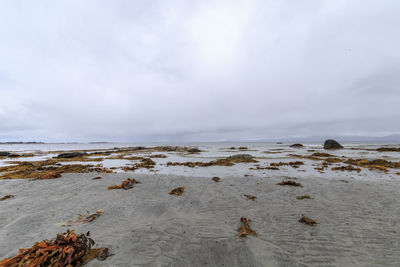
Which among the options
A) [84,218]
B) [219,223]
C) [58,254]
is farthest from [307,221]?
[84,218]

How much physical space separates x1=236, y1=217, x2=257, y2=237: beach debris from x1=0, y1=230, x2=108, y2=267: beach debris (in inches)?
125

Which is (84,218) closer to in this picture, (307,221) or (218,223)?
(218,223)

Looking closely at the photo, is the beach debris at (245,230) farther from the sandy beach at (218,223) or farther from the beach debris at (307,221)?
the beach debris at (307,221)

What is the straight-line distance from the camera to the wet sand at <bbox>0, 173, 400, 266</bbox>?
328 centimetres

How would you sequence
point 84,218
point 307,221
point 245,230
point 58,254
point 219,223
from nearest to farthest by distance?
point 58,254 < point 245,230 < point 307,221 < point 219,223 < point 84,218

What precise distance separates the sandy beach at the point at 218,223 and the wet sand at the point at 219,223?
0.02 meters

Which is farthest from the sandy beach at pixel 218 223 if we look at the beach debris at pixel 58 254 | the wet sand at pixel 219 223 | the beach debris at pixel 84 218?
the beach debris at pixel 58 254

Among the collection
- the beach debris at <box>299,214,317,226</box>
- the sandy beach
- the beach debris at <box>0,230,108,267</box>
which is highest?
the beach debris at <box>0,230,108,267</box>

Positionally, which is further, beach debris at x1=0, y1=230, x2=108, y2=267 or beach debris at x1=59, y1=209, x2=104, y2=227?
beach debris at x1=59, y1=209, x2=104, y2=227

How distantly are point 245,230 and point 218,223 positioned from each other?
85cm

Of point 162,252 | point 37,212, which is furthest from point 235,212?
point 37,212

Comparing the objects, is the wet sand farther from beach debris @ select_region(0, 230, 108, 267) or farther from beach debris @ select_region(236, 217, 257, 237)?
beach debris @ select_region(0, 230, 108, 267)

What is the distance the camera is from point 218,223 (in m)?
4.66

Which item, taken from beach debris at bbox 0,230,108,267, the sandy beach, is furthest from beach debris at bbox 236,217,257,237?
beach debris at bbox 0,230,108,267
